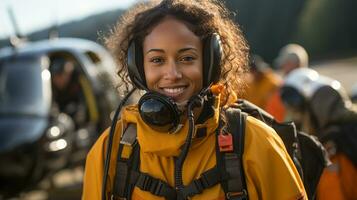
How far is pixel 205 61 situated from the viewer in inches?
97.1

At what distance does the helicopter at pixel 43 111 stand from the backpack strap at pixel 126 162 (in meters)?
3.30

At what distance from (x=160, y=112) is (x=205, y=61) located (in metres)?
0.32

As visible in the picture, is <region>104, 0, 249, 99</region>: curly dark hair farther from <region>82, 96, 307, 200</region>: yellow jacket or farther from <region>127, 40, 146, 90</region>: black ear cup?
<region>82, 96, 307, 200</region>: yellow jacket

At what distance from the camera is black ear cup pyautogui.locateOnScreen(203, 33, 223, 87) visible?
2.45 metres

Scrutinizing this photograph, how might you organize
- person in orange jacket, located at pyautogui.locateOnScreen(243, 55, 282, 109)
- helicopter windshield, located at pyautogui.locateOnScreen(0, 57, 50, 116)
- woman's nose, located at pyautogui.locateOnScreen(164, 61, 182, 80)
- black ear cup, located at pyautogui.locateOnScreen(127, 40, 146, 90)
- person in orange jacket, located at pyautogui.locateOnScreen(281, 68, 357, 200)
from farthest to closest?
person in orange jacket, located at pyautogui.locateOnScreen(243, 55, 282, 109)
helicopter windshield, located at pyautogui.locateOnScreen(0, 57, 50, 116)
person in orange jacket, located at pyautogui.locateOnScreen(281, 68, 357, 200)
black ear cup, located at pyautogui.locateOnScreen(127, 40, 146, 90)
woman's nose, located at pyautogui.locateOnScreen(164, 61, 182, 80)

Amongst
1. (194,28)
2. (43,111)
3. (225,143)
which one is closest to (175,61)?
(194,28)

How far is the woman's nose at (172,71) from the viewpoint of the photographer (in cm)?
240

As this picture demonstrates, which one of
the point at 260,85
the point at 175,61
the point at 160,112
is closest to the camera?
the point at 160,112

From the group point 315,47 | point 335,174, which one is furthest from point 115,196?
point 315,47

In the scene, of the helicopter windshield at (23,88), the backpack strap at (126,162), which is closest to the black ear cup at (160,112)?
the backpack strap at (126,162)

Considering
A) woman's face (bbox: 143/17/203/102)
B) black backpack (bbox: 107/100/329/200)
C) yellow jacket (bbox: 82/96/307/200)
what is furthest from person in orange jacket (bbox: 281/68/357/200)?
woman's face (bbox: 143/17/203/102)

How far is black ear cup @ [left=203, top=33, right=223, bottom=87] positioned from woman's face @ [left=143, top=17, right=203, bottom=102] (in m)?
0.02

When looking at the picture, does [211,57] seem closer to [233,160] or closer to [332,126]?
[233,160]

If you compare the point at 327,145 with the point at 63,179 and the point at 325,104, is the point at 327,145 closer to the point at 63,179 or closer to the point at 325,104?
the point at 325,104
